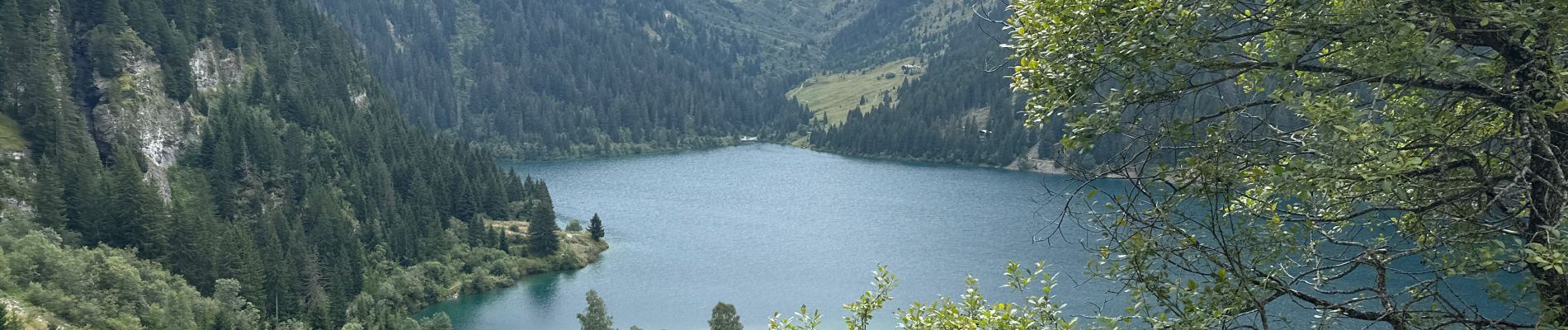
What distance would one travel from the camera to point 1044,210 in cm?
12444

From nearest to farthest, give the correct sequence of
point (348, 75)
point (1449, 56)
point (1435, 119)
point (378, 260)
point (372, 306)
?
point (1449, 56), point (1435, 119), point (372, 306), point (378, 260), point (348, 75)

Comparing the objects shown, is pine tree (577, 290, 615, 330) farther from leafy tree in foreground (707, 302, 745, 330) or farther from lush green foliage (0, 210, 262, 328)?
lush green foliage (0, 210, 262, 328)

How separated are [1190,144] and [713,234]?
11813 centimetres

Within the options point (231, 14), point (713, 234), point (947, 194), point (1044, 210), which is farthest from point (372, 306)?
point (947, 194)

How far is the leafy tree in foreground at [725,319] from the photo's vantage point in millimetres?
74688

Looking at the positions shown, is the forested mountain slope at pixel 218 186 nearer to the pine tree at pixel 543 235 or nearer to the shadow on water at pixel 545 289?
the pine tree at pixel 543 235

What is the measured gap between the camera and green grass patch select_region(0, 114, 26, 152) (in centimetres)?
8762

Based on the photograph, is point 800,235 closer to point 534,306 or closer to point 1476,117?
point 534,306

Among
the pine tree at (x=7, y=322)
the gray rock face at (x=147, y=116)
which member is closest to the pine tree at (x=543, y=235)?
the gray rock face at (x=147, y=116)

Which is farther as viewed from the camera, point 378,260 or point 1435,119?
point 378,260

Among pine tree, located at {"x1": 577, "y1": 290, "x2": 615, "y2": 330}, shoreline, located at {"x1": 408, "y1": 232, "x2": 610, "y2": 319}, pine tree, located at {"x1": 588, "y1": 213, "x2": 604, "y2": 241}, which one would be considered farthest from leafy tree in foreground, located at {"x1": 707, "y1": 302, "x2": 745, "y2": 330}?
pine tree, located at {"x1": 588, "y1": 213, "x2": 604, "y2": 241}

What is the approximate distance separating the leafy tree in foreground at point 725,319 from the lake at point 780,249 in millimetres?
9168

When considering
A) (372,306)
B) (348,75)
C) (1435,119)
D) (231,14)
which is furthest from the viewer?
(348,75)

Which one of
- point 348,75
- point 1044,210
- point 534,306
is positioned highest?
point 348,75
